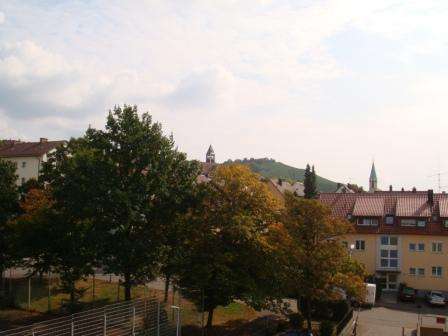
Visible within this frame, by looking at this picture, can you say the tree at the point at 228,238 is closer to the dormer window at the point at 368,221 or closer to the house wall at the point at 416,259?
the house wall at the point at 416,259

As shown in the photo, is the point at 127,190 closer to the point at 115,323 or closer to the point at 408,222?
the point at 115,323

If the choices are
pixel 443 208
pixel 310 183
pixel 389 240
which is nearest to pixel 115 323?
pixel 389 240

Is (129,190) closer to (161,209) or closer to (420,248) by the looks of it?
(161,209)

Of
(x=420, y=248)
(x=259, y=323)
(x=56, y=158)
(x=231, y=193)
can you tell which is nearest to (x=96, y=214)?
(x=231, y=193)

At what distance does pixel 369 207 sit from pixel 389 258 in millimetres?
6088

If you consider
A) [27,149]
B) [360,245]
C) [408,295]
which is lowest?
[408,295]

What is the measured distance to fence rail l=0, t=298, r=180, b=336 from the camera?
23656 mm

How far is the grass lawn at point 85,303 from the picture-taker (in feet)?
126

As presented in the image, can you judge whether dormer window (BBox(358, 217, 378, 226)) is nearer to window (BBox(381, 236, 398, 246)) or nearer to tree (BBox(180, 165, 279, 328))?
window (BBox(381, 236, 398, 246))

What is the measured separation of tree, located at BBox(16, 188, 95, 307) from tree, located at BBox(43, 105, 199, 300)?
985mm

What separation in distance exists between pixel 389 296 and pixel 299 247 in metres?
27.5

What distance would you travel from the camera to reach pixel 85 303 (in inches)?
1623

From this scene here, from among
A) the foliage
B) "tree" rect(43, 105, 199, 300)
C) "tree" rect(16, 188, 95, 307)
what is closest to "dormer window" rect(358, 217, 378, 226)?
the foliage

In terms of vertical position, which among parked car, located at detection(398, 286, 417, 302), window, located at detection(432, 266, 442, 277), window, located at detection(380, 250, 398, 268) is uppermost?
window, located at detection(380, 250, 398, 268)
